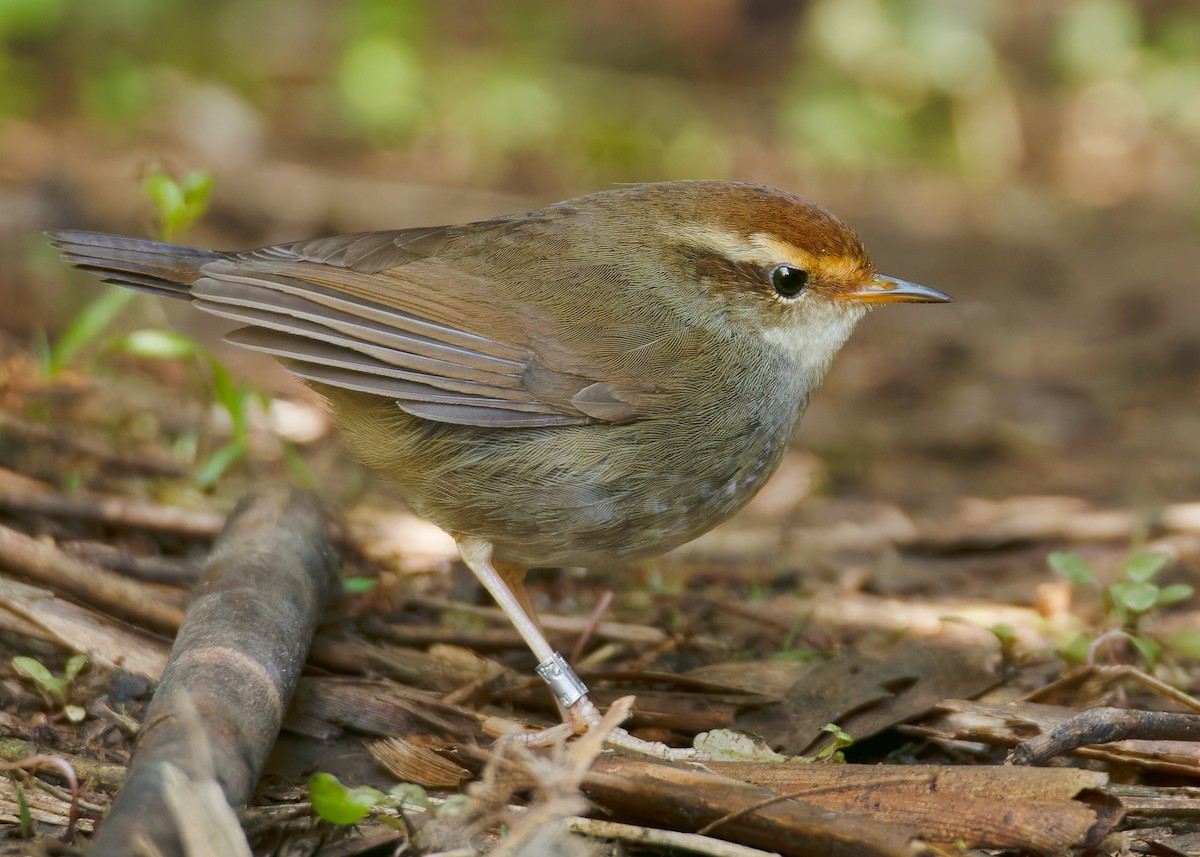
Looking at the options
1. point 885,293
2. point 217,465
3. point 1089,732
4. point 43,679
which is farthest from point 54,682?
point 885,293

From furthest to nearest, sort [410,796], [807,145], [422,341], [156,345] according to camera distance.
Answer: [807,145] < [156,345] < [422,341] < [410,796]

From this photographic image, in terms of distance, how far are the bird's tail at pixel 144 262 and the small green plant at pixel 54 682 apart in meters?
1.31

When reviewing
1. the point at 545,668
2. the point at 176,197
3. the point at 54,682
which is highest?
the point at 176,197

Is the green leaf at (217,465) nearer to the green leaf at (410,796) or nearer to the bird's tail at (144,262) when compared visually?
the bird's tail at (144,262)

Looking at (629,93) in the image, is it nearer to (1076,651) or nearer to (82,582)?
(1076,651)

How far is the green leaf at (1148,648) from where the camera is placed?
13.9 ft

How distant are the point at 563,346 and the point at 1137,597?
2022mm

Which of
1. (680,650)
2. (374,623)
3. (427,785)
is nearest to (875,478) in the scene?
(680,650)

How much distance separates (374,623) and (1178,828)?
102 inches

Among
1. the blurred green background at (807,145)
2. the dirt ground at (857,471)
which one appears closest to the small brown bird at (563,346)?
the dirt ground at (857,471)

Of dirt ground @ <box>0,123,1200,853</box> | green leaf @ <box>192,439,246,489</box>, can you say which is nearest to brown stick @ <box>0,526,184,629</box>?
dirt ground @ <box>0,123,1200,853</box>

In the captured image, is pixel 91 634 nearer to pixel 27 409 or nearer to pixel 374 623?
pixel 374 623

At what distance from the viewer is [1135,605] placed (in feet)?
14.1

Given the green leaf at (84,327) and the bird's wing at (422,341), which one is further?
the green leaf at (84,327)
